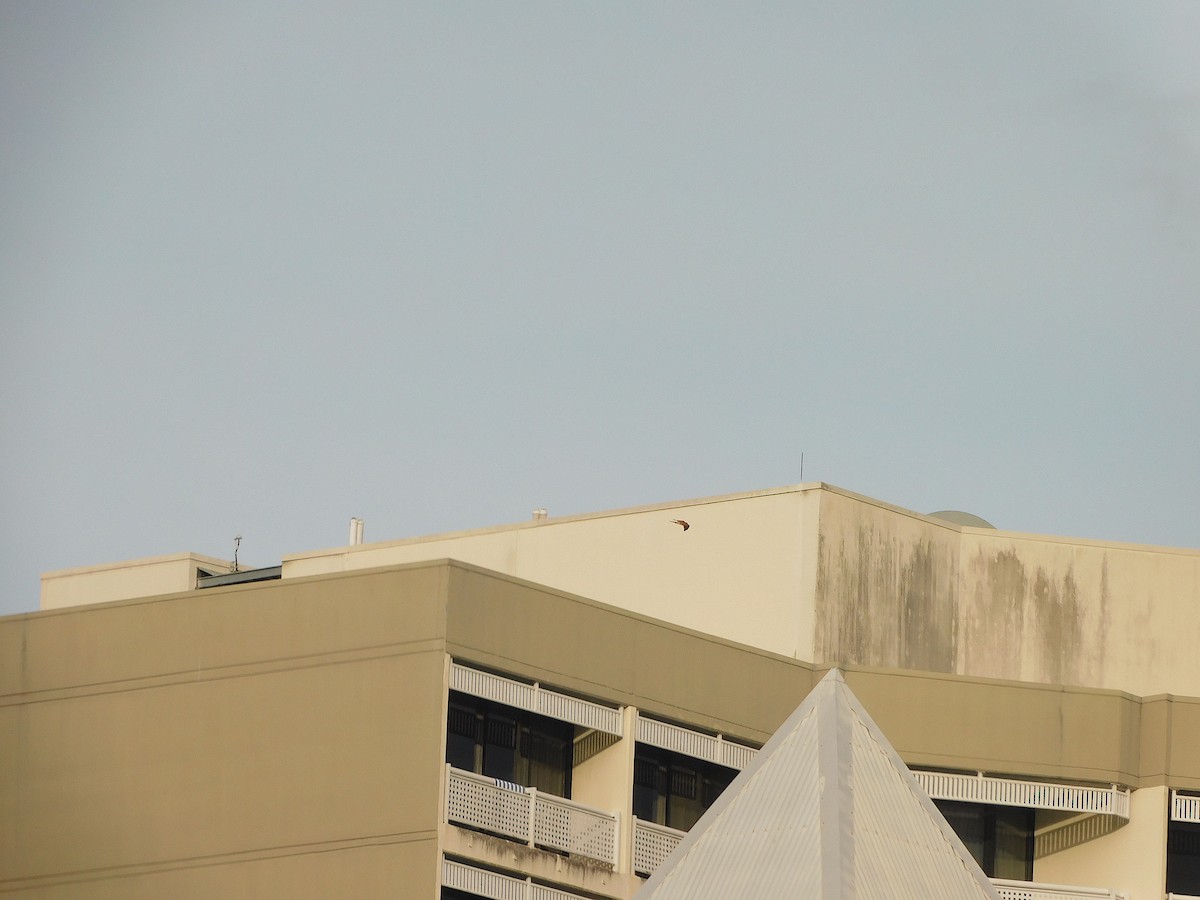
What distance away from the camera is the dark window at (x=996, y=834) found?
175 feet

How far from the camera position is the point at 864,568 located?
55.3 meters

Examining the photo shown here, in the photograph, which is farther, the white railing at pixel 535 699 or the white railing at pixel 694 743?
the white railing at pixel 694 743

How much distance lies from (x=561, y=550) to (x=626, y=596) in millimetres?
1801

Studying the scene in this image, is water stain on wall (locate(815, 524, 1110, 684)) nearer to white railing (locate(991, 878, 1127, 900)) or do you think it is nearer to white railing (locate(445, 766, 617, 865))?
white railing (locate(991, 878, 1127, 900))

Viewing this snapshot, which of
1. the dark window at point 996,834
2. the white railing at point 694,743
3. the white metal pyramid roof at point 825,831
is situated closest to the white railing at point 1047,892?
the dark window at point 996,834

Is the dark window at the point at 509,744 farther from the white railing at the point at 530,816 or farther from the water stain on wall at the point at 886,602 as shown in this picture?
the water stain on wall at the point at 886,602

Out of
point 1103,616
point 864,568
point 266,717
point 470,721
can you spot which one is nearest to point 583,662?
point 470,721

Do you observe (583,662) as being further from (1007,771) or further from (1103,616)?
(1103,616)

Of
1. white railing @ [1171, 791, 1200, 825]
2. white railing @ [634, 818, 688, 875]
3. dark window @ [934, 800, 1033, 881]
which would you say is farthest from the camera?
dark window @ [934, 800, 1033, 881]

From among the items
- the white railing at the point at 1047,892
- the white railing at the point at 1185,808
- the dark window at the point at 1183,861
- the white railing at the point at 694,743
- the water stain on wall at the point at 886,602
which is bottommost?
the white railing at the point at 1047,892

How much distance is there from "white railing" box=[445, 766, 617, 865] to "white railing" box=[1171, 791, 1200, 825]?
11.2 meters

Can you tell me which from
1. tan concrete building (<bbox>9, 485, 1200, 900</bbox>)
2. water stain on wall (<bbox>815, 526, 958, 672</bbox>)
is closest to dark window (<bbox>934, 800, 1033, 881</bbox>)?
tan concrete building (<bbox>9, 485, 1200, 900</bbox>)

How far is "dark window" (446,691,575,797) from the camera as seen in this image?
46750 millimetres

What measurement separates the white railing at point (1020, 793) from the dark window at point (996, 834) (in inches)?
24.0
